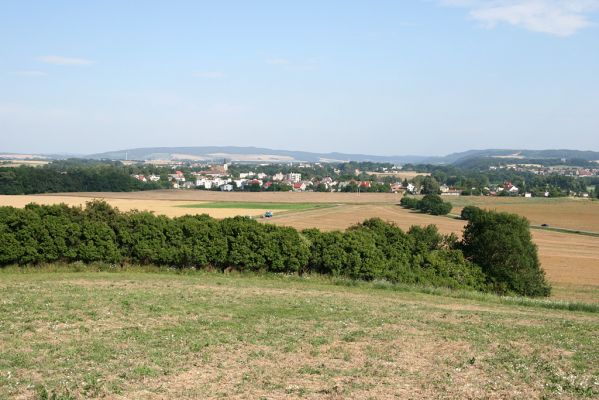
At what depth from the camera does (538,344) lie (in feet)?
48.6

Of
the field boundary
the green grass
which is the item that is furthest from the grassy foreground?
the green grass

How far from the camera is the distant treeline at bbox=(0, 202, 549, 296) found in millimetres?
29609

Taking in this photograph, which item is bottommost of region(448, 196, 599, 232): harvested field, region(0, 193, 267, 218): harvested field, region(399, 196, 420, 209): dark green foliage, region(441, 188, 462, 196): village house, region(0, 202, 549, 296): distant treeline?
region(448, 196, 599, 232): harvested field

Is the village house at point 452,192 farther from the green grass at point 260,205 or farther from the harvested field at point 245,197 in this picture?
the green grass at point 260,205

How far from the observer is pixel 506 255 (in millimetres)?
35219

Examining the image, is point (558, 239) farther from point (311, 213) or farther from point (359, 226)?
point (359, 226)

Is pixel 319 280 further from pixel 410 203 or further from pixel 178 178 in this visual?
pixel 178 178

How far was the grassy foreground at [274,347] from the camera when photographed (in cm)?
1070

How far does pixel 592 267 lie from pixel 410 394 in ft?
148

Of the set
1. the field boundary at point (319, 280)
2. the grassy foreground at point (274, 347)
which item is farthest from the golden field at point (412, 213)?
the grassy foreground at point (274, 347)

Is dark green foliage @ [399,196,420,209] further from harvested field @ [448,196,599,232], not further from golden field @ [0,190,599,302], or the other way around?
harvested field @ [448,196,599,232]

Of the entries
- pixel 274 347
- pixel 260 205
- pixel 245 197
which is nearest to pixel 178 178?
pixel 245 197

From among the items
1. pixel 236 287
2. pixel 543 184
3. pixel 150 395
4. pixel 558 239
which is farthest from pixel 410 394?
pixel 543 184

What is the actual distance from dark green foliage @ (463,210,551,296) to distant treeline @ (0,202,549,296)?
6.12 feet
